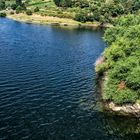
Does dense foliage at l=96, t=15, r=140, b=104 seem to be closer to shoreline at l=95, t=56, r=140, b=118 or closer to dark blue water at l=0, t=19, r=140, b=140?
shoreline at l=95, t=56, r=140, b=118

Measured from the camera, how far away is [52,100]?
9419cm

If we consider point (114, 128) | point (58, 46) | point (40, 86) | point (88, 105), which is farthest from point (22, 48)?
point (114, 128)

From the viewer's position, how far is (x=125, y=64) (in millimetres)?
94125

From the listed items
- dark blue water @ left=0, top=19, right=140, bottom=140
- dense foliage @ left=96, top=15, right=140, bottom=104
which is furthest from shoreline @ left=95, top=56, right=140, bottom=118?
dark blue water @ left=0, top=19, right=140, bottom=140

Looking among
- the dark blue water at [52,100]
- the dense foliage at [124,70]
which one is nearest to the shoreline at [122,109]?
the dense foliage at [124,70]

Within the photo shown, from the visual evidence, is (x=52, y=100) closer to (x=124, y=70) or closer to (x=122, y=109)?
(x=122, y=109)

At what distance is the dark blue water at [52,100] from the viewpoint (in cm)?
7675

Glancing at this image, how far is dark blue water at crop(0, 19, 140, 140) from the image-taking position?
7675 cm

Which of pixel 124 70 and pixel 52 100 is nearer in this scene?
pixel 124 70

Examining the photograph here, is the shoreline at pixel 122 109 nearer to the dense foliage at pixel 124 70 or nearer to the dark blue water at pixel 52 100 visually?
the dense foliage at pixel 124 70

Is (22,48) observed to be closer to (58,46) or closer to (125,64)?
(58,46)

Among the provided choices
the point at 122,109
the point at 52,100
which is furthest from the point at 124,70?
the point at 52,100

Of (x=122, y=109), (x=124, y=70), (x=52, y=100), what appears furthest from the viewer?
(x=52, y=100)

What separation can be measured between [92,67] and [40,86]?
1325 inches
